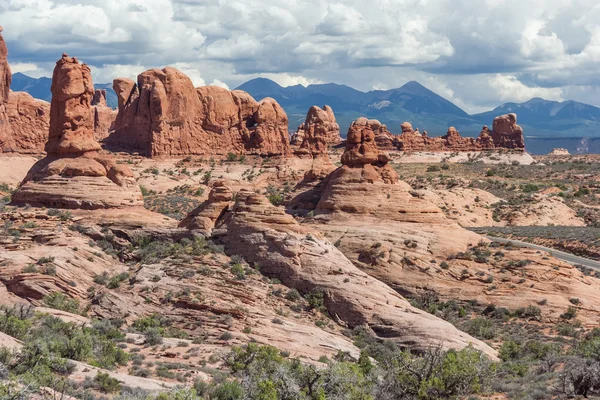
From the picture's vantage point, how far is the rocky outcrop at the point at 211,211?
3809 cm

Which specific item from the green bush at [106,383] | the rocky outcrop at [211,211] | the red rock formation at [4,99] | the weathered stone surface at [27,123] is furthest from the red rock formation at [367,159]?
the weathered stone surface at [27,123]

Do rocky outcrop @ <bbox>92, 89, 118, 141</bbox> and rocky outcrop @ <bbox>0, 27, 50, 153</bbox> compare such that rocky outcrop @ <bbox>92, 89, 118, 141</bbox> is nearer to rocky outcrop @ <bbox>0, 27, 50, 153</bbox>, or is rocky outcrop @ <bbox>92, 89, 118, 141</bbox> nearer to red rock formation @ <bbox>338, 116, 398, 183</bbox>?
rocky outcrop @ <bbox>0, 27, 50, 153</bbox>

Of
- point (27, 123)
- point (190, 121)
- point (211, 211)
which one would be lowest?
point (211, 211)

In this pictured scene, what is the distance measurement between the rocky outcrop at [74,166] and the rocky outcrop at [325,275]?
6263 millimetres

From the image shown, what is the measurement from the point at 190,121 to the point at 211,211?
4579 centimetres

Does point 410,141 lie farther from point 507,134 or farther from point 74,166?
point 74,166

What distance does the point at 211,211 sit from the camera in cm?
3869

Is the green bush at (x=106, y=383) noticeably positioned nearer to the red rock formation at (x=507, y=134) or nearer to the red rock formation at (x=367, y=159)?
the red rock formation at (x=367, y=159)

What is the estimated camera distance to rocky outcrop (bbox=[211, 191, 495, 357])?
104 feet

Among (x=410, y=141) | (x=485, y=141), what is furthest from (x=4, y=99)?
(x=485, y=141)

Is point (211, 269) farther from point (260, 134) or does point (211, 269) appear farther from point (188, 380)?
point (260, 134)

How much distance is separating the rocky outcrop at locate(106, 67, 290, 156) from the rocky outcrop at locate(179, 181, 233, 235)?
140ft

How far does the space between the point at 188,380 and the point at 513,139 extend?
333 ft

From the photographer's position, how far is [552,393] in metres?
23.8
